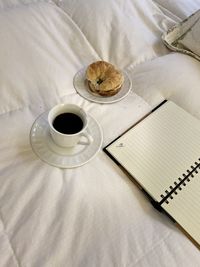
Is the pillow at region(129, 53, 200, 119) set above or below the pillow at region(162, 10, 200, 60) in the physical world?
below

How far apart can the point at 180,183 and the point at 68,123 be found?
25 cm

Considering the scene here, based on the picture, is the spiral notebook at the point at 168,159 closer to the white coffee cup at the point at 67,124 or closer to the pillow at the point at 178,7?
the white coffee cup at the point at 67,124

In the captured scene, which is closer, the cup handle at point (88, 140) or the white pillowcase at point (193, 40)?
the cup handle at point (88, 140)

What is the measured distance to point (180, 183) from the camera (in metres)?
0.55

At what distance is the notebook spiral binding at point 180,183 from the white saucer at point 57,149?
16 cm

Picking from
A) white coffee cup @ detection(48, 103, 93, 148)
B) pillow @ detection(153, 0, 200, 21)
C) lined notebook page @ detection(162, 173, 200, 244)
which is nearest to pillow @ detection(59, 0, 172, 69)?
pillow @ detection(153, 0, 200, 21)

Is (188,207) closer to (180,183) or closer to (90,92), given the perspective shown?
(180,183)

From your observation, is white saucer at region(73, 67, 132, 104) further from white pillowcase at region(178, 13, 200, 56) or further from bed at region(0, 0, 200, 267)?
white pillowcase at region(178, 13, 200, 56)

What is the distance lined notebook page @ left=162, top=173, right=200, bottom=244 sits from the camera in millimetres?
495

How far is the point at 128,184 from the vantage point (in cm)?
54

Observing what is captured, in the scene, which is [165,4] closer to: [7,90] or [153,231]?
[7,90]

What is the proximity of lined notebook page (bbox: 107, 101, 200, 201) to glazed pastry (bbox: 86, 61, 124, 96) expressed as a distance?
0.36ft

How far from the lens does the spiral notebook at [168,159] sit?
20.4 inches

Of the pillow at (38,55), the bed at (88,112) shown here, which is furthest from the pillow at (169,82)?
the pillow at (38,55)
